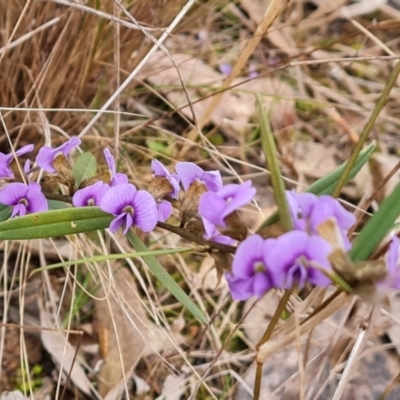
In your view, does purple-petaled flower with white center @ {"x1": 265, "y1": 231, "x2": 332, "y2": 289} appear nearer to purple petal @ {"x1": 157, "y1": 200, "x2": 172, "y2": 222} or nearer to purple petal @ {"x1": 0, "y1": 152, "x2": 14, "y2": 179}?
purple petal @ {"x1": 157, "y1": 200, "x2": 172, "y2": 222}

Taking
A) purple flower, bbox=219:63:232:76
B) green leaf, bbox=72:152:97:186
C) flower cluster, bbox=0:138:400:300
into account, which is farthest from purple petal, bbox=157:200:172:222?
purple flower, bbox=219:63:232:76

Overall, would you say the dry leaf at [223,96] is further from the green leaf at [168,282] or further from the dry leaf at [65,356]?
the green leaf at [168,282]

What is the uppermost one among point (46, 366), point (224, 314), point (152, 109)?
point (152, 109)

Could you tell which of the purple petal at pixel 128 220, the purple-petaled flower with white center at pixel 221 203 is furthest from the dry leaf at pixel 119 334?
the purple-petaled flower with white center at pixel 221 203

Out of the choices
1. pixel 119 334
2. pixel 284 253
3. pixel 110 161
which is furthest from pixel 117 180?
pixel 119 334

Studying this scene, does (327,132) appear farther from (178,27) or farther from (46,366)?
(46,366)

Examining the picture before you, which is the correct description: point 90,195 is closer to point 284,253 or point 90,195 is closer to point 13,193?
point 13,193

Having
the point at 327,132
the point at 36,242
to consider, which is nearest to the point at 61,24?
the point at 36,242
